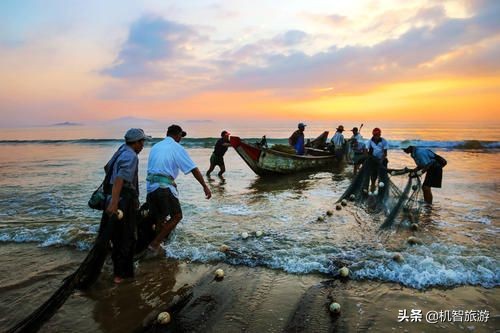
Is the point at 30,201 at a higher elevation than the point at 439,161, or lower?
lower

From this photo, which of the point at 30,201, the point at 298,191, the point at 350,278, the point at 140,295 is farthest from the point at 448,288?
the point at 30,201

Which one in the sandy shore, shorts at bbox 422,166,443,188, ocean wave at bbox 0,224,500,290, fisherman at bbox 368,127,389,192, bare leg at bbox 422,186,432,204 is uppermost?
fisherman at bbox 368,127,389,192

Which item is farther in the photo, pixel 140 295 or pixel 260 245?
pixel 260 245

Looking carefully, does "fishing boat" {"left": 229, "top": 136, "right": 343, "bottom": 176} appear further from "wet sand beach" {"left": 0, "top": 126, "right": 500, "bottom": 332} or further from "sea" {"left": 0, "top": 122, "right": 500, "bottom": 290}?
"wet sand beach" {"left": 0, "top": 126, "right": 500, "bottom": 332}

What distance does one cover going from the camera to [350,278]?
4527 millimetres

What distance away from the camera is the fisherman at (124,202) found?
4.05 metres

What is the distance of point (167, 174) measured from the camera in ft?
16.2

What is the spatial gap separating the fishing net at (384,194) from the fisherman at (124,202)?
439 cm

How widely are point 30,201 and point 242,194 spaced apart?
577 centimetres

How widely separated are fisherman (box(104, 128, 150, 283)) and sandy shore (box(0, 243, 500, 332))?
0.31 m

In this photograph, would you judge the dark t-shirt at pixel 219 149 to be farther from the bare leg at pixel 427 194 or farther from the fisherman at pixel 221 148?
the bare leg at pixel 427 194

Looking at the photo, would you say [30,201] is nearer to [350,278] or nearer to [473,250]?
[350,278]

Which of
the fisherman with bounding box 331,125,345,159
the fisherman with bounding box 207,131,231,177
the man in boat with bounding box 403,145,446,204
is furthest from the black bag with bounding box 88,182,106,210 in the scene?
the fisherman with bounding box 331,125,345,159

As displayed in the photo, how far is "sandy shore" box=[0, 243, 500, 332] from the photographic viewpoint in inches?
137
